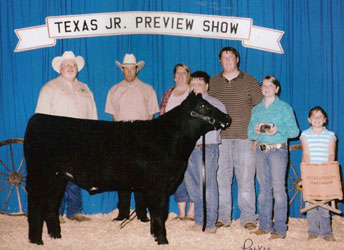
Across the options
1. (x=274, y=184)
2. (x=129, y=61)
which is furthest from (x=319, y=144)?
(x=129, y=61)

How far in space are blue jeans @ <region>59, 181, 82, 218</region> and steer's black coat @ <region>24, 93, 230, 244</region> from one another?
1327 mm

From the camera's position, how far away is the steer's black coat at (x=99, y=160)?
189 inches

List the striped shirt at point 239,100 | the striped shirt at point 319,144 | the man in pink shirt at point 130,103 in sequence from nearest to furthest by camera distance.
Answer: the striped shirt at point 319,144 → the striped shirt at point 239,100 → the man in pink shirt at point 130,103

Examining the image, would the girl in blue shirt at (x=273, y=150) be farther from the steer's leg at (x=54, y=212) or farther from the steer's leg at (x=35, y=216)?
the steer's leg at (x=35, y=216)

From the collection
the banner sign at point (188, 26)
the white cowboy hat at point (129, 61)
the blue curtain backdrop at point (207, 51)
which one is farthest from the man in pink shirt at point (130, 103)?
the banner sign at point (188, 26)

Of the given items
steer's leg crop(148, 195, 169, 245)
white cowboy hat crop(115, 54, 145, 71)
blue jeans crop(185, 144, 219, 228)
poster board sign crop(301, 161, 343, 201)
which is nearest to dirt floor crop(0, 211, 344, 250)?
steer's leg crop(148, 195, 169, 245)

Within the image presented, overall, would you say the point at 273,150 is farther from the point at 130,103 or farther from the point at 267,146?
the point at 130,103

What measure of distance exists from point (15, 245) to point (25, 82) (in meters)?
2.96

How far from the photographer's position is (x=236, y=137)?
5.77 metres

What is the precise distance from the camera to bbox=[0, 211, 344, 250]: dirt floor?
15.8 feet

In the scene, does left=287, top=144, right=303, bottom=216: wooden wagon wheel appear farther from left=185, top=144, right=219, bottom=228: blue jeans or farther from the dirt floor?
left=185, top=144, right=219, bottom=228: blue jeans

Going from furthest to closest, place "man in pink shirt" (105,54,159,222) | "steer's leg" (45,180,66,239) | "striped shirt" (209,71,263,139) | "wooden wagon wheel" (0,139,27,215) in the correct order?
1. "wooden wagon wheel" (0,139,27,215)
2. "man in pink shirt" (105,54,159,222)
3. "striped shirt" (209,71,263,139)
4. "steer's leg" (45,180,66,239)

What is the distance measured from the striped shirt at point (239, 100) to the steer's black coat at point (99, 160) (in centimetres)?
107
